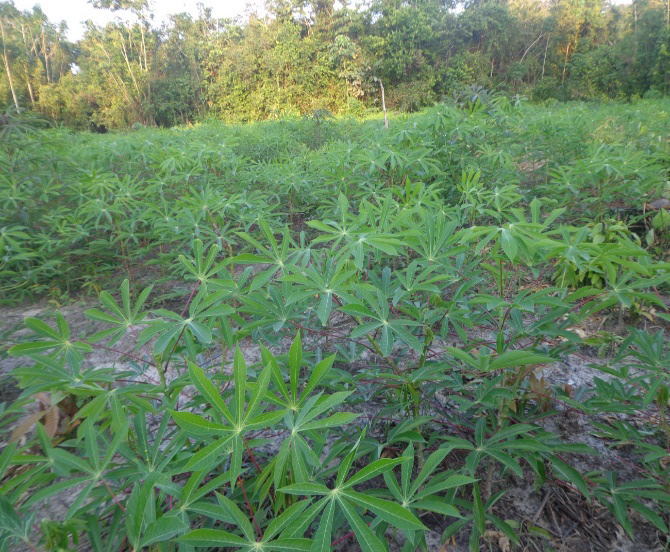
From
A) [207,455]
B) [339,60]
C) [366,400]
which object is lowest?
[366,400]

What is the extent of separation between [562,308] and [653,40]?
18.2 m

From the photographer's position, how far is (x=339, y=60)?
14.9m

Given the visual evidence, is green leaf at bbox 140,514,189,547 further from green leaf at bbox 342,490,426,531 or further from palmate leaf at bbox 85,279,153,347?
palmate leaf at bbox 85,279,153,347

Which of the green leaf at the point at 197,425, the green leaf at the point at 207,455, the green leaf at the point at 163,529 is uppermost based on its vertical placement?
the green leaf at the point at 197,425

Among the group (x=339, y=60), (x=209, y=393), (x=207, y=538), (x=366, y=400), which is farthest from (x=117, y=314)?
(x=339, y=60)

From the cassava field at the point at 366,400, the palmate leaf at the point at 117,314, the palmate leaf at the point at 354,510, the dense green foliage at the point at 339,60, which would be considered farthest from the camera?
the dense green foliage at the point at 339,60

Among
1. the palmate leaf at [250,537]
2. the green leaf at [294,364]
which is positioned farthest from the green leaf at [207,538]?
the green leaf at [294,364]

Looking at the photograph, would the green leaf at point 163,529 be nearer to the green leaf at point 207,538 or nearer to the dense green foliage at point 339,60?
the green leaf at point 207,538

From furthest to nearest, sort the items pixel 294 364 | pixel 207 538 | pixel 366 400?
pixel 366 400
pixel 294 364
pixel 207 538

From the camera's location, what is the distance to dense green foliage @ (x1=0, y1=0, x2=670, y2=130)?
14602 millimetres

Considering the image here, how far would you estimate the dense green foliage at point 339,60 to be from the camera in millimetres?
14602

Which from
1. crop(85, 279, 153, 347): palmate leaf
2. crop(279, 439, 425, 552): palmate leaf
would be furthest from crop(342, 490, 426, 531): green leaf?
crop(85, 279, 153, 347): palmate leaf

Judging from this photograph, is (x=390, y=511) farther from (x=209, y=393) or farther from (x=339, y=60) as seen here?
(x=339, y=60)

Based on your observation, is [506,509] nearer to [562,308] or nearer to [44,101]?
[562,308]
